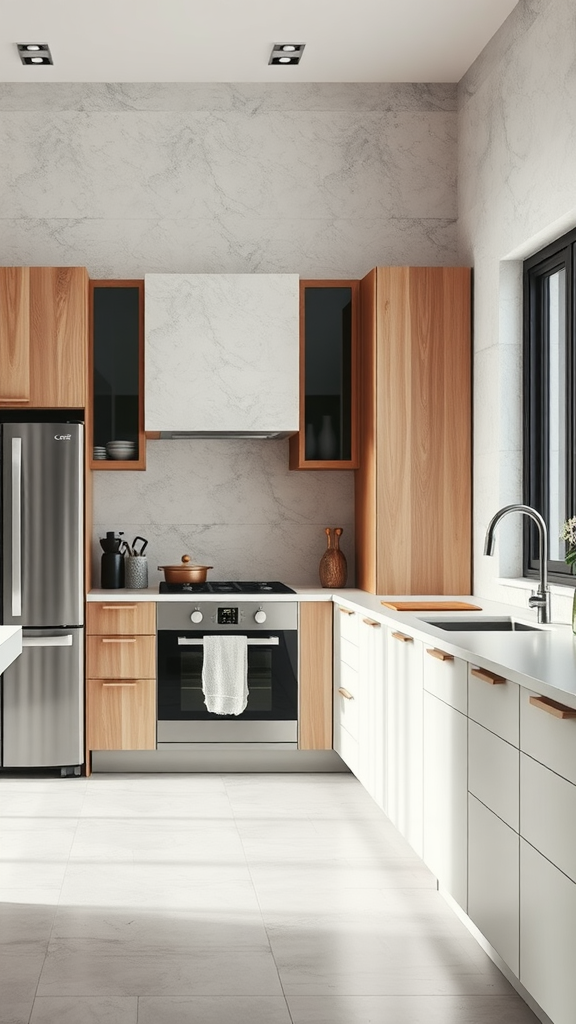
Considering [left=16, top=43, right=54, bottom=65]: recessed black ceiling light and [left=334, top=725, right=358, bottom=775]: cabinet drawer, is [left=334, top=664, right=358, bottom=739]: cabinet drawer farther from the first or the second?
[left=16, top=43, right=54, bottom=65]: recessed black ceiling light

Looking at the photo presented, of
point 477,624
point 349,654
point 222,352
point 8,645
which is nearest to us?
point 8,645

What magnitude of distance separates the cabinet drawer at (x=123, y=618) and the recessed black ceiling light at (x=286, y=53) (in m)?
2.57

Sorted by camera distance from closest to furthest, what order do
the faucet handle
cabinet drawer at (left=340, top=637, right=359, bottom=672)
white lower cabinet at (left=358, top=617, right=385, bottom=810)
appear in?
the faucet handle < white lower cabinet at (left=358, top=617, right=385, bottom=810) < cabinet drawer at (left=340, top=637, right=359, bottom=672)

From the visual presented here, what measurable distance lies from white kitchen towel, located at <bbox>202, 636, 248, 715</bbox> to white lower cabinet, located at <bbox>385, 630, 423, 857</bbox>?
3.58ft

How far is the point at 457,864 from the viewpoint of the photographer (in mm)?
2820

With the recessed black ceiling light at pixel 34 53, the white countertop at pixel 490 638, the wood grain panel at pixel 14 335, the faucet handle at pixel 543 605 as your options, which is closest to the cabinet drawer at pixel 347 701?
the white countertop at pixel 490 638

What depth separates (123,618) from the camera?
15.5 ft

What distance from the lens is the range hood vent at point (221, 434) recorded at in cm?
491

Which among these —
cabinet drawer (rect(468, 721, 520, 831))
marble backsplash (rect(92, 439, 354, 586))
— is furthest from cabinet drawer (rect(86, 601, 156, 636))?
cabinet drawer (rect(468, 721, 520, 831))

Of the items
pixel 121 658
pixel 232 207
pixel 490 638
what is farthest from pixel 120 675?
pixel 232 207

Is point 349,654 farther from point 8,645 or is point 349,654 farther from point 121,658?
point 8,645

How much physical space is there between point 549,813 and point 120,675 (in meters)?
2.90

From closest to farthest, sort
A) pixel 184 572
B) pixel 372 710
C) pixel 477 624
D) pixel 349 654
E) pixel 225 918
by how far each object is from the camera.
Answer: pixel 225 918 < pixel 477 624 < pixel 372 710 < pixel 349 654 < pixel 184 572

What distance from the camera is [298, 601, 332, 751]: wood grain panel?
4766 millimetres
